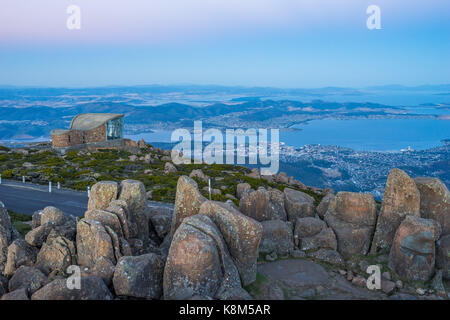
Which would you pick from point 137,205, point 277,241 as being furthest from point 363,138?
point 137,205

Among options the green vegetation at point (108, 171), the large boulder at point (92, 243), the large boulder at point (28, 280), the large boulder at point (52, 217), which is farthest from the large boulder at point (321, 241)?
the green vegetation at point (108, 171)

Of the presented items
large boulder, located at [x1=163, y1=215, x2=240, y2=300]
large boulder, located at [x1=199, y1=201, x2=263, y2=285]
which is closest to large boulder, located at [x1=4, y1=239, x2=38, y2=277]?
large boulder, located at [x1=163, y1=215, x2=240, y2=300]

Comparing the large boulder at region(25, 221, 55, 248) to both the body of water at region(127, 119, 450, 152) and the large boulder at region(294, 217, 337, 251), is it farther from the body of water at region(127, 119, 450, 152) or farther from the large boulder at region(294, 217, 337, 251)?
the body of water at region(127, 119, 450, 152)

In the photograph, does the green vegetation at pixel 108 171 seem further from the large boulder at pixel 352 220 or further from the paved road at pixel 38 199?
the large boulder at pixel 352 220

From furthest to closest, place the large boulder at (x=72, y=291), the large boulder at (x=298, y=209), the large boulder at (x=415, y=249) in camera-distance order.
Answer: the large boulder at (x=298, y=209) < the large boulder at (x=415, y=249) < the large boulder at (x=72, y=291)
